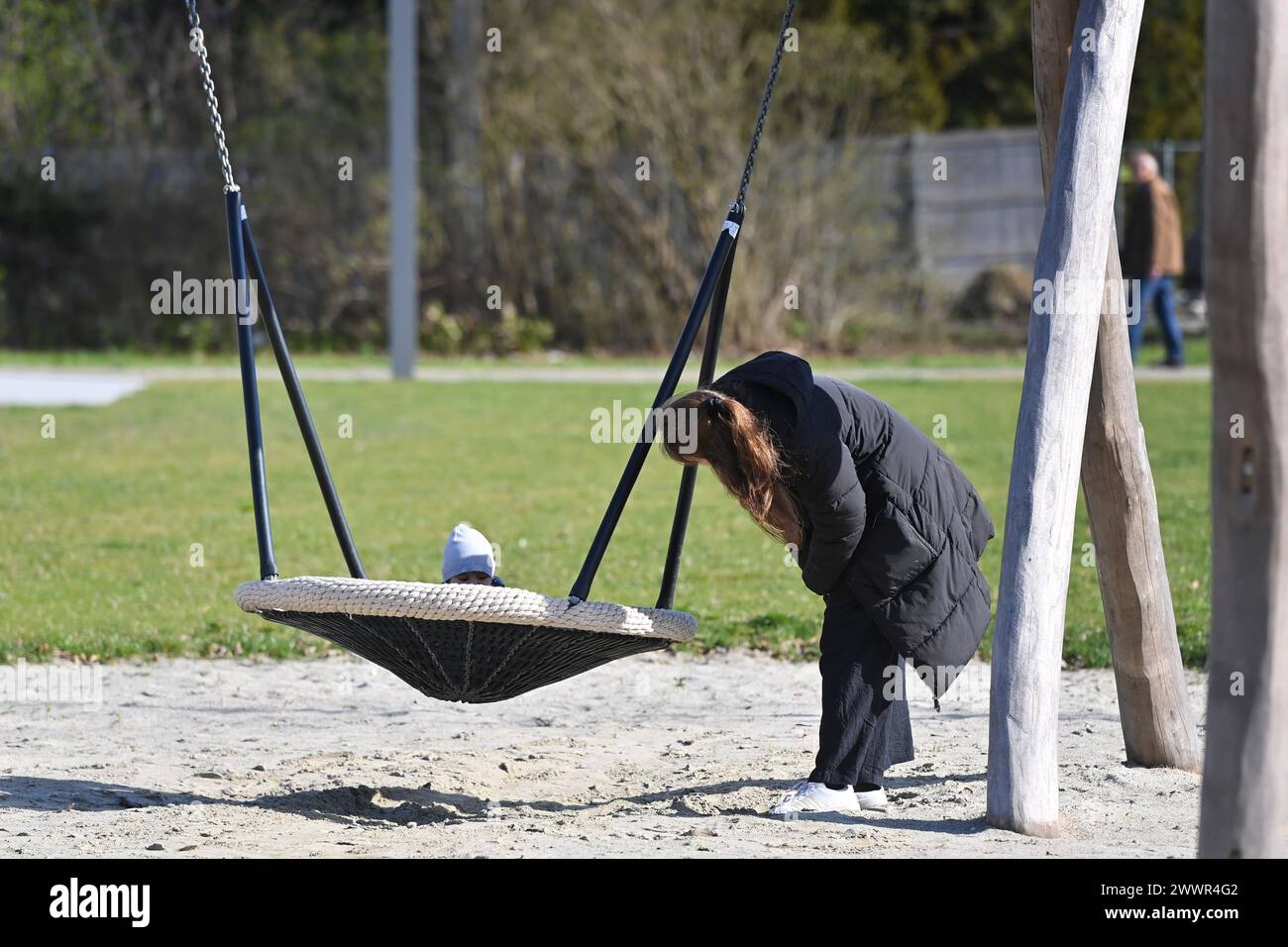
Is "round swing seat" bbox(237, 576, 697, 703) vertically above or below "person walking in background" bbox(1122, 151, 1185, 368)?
below

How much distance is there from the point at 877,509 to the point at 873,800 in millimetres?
819

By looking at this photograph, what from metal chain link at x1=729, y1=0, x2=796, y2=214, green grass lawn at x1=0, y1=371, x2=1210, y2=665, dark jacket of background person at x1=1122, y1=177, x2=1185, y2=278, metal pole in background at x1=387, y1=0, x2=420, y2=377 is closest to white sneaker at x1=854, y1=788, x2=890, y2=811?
metal chain link at x1=729, y1=0, x2=796, y2=214

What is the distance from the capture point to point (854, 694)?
4.52 m

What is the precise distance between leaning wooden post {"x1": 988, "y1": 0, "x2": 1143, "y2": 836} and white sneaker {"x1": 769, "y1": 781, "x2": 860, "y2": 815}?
395 mm

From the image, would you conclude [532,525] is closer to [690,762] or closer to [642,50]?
[690,762]

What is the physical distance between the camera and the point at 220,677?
6336 millimetres

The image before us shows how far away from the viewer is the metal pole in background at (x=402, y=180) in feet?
50.5

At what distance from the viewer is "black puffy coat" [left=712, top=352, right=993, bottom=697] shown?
4176 millimetres

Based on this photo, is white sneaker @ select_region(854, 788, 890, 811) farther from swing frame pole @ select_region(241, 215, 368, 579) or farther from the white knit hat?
swing frame pole @ select_region(241, 215, 368, 579)

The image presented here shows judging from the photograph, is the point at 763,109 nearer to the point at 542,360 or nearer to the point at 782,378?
the point at 782,378

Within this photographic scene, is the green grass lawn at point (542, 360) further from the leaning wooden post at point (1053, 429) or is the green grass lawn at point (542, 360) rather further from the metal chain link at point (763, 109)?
the leaning wooden post at point (1053, 429)

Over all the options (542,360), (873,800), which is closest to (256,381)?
(873,800)

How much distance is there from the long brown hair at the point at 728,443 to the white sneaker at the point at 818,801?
0.85 m
